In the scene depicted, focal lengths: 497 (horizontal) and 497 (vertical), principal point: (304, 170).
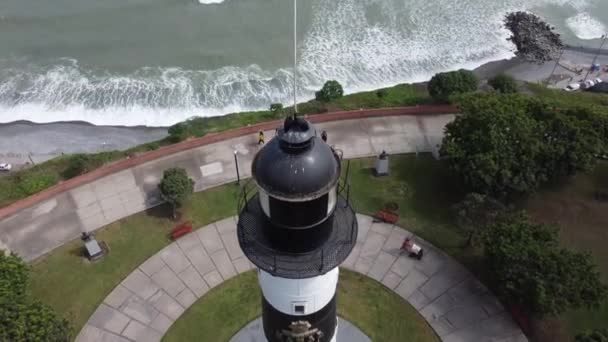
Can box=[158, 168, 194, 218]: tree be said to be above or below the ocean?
below

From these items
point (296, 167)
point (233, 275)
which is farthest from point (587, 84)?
point (296, 167)

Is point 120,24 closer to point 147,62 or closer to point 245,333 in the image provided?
point 147,62

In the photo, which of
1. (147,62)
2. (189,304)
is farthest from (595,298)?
(147,62)

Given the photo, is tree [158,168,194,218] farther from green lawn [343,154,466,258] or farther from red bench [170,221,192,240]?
green lawn [343,154,466,258]

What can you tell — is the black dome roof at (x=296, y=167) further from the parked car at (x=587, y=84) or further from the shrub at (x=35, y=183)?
the parked car at (x=587, y=84)

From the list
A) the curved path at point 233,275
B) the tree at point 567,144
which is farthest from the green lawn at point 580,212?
the curved path at point 233,275

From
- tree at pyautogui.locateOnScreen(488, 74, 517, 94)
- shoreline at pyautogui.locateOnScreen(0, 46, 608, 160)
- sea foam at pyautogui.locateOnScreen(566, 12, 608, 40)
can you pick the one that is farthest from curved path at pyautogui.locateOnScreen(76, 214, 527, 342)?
sea foam at pyautogui.locateOnScreen(566, 12, 608, 40)

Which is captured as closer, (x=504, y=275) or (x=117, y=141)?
(x=504, y=275)
